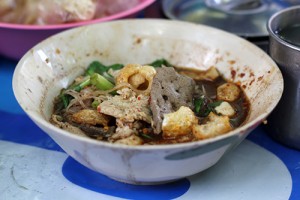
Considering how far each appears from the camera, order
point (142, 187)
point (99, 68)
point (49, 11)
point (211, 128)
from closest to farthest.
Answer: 1. point (211, 128)
2. point (142, 187)
3. point (99, 68)
4. point (49, 11)

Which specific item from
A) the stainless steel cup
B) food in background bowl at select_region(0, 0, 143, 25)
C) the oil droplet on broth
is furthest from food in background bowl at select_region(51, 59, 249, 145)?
food in background bowl at select_region(0, 0, 143, 25)

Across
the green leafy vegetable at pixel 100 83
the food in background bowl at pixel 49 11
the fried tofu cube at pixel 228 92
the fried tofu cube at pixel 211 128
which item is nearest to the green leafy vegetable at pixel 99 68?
the green leafy vegetable at pixel 100 83

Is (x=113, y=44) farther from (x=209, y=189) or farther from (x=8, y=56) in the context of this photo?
(x=209, y=189)

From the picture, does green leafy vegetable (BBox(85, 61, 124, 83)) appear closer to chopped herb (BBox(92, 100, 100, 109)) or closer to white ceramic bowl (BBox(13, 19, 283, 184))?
white ceramic bowl (BBox(13, 19, 283, 184))

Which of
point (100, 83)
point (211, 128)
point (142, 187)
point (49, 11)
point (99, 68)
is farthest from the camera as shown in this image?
point (49, 11)

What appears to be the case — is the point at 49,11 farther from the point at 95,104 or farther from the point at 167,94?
the point at 167,94

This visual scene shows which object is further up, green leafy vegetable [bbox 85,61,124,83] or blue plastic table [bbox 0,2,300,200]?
green leafy vegetable [bbox 85,61,124,83]

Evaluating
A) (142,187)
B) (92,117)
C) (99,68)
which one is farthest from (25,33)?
(142,187)
